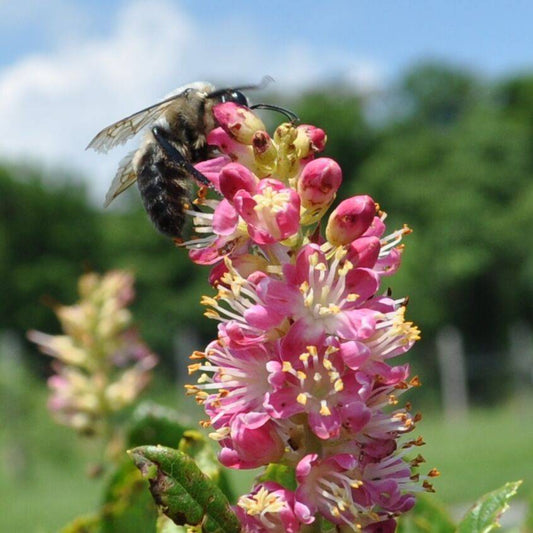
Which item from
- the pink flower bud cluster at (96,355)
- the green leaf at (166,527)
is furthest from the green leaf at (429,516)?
the pink flower bud cluster at (96,355)

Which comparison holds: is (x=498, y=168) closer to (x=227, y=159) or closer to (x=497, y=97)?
(x=497, y=97)

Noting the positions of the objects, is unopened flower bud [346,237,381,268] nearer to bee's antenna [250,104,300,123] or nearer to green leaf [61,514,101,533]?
bee's antenna [250,104,300,123]

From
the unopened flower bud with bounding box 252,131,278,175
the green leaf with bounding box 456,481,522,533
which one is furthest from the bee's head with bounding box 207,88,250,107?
the green leaf with bounding box 456,481,522,533

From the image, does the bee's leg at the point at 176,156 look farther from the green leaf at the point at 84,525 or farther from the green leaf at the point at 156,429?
the green leaf at the point at 84,525

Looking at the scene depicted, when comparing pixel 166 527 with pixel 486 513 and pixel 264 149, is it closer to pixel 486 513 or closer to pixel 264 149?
pixel 486 513

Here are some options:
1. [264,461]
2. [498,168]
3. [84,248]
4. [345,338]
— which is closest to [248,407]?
[264,461]

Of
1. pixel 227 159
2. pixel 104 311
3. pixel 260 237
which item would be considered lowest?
pixel 104 311
